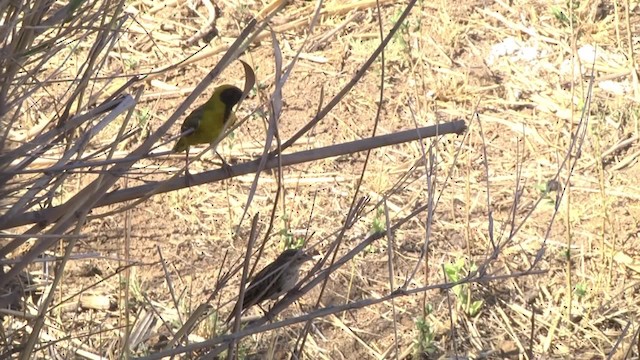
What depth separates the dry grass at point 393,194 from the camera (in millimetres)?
4254

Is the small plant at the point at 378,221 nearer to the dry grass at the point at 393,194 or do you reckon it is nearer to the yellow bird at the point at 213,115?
the dry grass at the point at 393,194

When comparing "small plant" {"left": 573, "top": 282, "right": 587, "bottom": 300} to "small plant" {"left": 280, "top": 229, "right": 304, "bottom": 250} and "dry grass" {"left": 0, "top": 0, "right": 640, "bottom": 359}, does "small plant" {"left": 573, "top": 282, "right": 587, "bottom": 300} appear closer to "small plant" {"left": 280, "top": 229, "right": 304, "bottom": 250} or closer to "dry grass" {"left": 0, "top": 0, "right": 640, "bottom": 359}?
"dry grass" {"left": 0, "top": 0, "right": 640, "bottom": 359}

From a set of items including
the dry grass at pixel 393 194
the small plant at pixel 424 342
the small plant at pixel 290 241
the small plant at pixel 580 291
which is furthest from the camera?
the small plant at pixel 290 241

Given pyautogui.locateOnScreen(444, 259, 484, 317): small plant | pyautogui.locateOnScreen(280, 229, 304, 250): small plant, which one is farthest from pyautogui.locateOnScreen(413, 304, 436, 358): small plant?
pyautogui.locateOnScreen(280, 229, 304, 250): small plant

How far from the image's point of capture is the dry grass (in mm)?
4254

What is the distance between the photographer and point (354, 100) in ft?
18.4

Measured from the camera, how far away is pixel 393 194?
401 centimetres

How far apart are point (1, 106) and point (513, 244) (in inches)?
122

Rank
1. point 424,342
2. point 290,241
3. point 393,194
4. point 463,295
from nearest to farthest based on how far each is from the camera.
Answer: point 393,194 → point 424,342 → point 463,295 → point 290,241

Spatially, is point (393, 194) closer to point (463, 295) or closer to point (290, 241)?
point (463, 295)

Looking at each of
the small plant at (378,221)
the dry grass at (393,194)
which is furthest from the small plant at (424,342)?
the small plant at (378,221)

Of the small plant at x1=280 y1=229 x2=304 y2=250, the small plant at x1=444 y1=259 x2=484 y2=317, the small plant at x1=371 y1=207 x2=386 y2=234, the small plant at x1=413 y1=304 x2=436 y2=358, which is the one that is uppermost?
the small plant at x1=280 y1=229 x2=304 y2=250

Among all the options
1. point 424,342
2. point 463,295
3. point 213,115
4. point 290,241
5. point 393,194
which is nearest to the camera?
point 213,115

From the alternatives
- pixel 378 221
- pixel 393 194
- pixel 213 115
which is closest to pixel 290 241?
pixel 378 221
